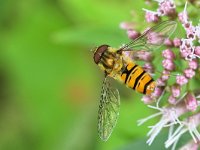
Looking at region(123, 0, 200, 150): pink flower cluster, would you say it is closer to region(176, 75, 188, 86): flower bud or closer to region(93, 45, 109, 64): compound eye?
region(176, 75, 188, 86): flower bud

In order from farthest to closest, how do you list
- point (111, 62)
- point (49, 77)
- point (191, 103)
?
point (49, 77)
point (111, 62)
point (191, 103)

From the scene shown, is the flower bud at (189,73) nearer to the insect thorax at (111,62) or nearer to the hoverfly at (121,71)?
the hoverfly at (121,71)

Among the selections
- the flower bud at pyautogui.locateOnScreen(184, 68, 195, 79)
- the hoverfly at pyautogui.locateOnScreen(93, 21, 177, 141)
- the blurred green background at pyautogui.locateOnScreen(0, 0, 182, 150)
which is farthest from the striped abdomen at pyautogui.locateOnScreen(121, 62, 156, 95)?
the blurred green background at pyautogui.locateOnScreen(0, 0, 182, 150)

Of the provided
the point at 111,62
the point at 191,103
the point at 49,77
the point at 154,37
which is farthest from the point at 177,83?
the point at 49,77

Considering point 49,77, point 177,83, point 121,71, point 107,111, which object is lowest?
point 107,111

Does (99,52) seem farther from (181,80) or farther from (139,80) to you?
(181,80)

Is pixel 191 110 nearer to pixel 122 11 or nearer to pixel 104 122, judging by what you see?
pixel 104 122

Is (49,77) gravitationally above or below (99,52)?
above
